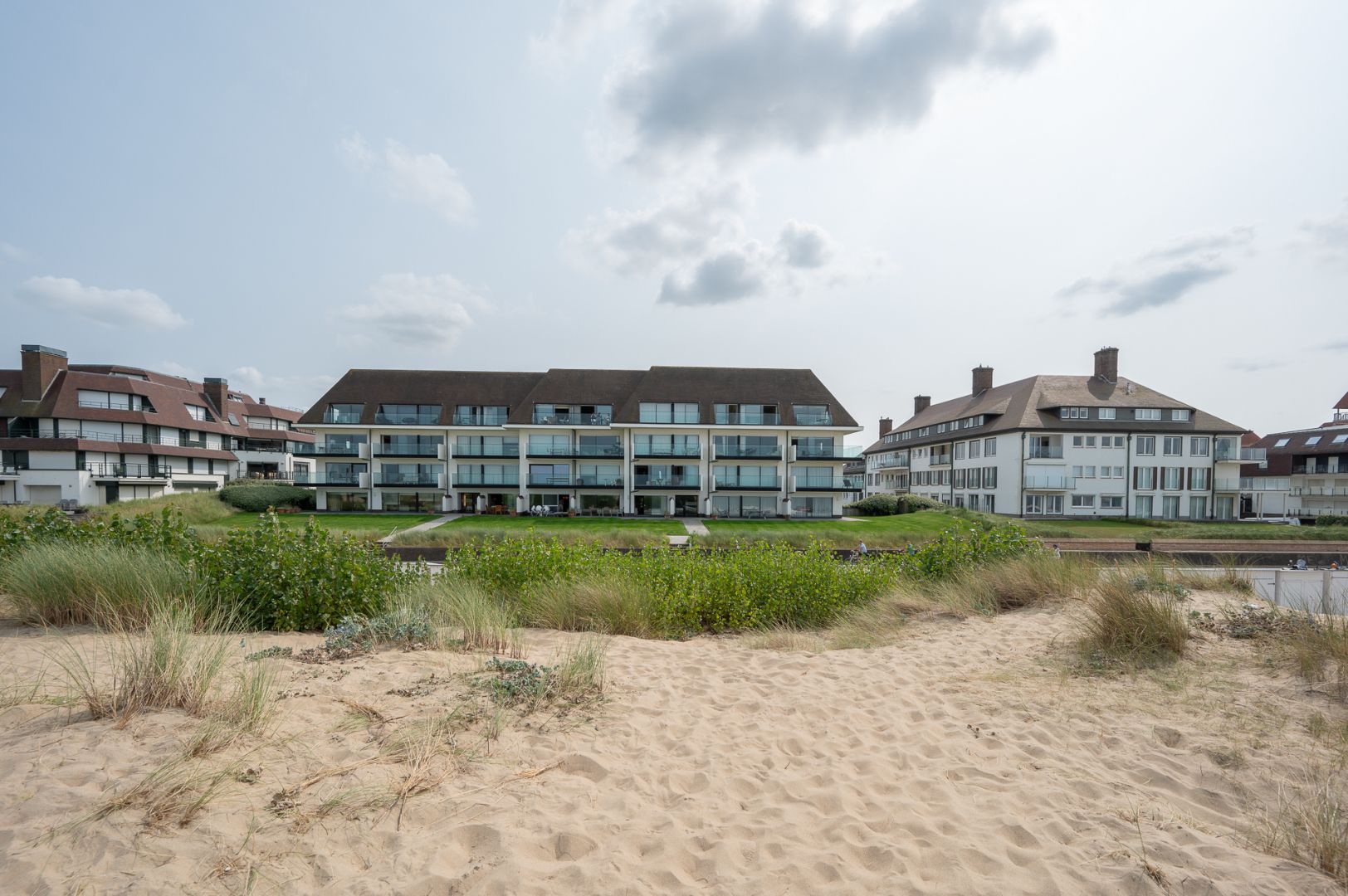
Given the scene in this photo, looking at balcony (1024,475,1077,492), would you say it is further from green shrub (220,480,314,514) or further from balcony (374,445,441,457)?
green shrub (220,480,314,514)

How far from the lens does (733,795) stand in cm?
409

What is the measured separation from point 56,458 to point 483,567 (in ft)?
173

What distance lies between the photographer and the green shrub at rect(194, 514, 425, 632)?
8031 millimetres

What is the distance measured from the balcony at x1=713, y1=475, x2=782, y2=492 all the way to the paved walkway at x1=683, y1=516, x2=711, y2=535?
313 centimetres

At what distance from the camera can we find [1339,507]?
5269cm

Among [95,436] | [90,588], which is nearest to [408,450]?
[95,436]

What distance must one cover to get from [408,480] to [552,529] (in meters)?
16.9

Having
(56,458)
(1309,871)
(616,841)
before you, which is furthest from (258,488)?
(1309,871)

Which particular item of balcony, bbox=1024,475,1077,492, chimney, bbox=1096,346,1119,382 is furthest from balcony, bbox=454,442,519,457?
chimney, bbox=1096,346,1119,382

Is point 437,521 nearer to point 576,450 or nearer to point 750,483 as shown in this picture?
point 576,450

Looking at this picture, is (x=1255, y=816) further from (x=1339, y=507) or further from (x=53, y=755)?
(x=1339, y=507)

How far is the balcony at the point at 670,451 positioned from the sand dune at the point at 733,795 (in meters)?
36.9

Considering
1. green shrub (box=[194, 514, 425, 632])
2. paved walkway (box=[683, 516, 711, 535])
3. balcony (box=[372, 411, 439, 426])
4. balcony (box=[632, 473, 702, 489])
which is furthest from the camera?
balcony (box=[372, 411, 439, 426])

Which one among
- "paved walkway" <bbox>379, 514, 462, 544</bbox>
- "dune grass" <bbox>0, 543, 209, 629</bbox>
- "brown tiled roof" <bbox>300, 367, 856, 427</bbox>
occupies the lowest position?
"paved walkway" <bbox>379, 514, 462, 544</bbox>
